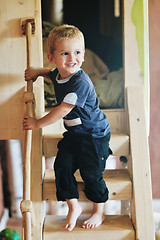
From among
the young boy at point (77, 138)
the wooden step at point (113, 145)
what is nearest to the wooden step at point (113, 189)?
the young boy at point (77, 138)

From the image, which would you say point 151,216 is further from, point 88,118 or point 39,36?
point 39,36

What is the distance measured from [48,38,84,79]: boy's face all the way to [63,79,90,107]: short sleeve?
0.08 meters

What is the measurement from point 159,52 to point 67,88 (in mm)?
1229

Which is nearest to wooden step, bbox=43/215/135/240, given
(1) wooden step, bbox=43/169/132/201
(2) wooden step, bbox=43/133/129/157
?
(1) wooden step, bbox=43/169/132/201

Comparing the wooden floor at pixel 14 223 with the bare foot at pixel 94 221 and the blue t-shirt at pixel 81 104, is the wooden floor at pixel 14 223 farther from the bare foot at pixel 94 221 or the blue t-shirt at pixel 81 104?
the blue t-shirt at pixel 81 104

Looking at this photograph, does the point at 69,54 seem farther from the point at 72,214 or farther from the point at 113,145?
the point at 72,214

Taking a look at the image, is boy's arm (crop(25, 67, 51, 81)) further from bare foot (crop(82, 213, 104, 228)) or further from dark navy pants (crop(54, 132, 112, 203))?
bare foot (crop(82, 213, 104, 228))

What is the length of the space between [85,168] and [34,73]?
0.58 metres

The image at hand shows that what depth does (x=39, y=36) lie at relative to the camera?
1.67 meters

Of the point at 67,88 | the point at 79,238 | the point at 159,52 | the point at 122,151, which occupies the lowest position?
the point at 79,238

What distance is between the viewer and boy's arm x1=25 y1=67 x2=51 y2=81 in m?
1.57

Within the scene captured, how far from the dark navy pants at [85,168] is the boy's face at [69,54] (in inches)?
14.0

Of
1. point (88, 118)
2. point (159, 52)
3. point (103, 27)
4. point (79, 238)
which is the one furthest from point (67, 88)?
point (159, 52)

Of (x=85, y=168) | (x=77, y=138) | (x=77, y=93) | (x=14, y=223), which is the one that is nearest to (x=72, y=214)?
(x=85, y=168)
